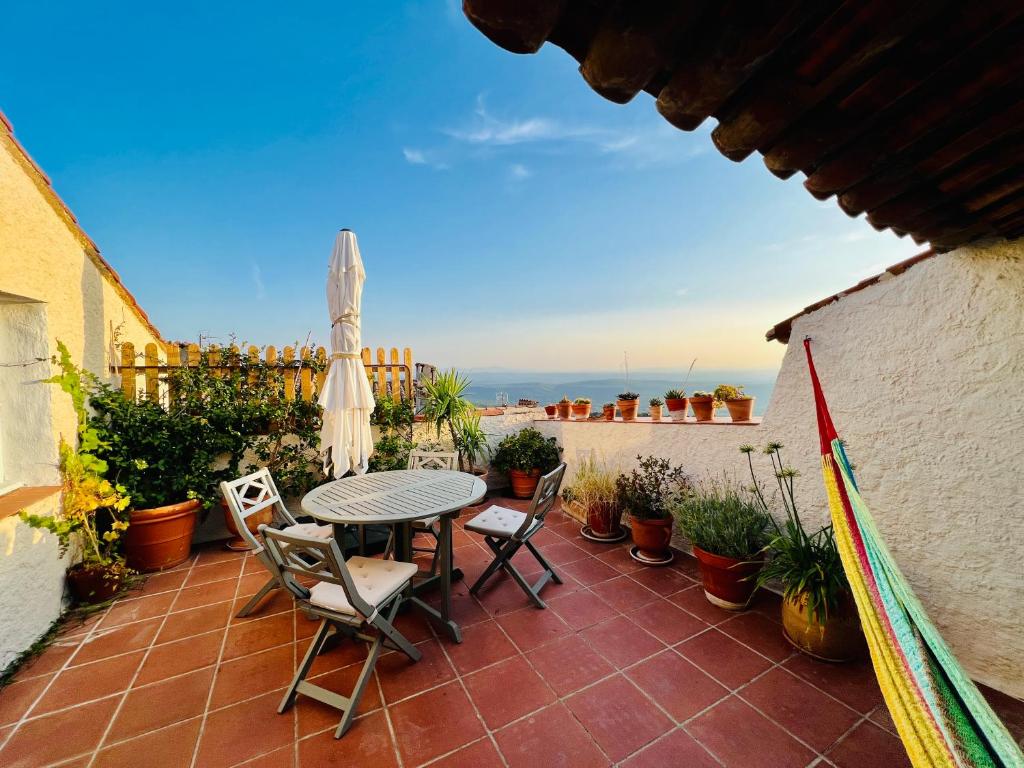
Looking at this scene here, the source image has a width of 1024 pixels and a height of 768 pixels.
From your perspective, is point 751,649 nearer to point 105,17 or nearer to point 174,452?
point 174,452

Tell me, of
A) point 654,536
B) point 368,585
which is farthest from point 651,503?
point 368,585

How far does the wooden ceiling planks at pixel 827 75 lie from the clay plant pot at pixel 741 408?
206cm

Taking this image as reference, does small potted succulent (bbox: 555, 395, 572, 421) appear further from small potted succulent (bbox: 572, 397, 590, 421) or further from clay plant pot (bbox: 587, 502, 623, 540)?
clay plant pot (bbox: 587, 502, 623, 540)

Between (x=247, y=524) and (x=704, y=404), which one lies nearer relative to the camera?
(x=704, y=404)

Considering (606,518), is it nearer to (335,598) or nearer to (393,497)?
(393,497)

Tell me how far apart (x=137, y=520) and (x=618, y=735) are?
410 cm

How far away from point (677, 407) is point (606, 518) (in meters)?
1.36

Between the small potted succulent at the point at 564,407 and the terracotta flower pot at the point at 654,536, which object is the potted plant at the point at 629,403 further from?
the terracotta flower pot at the point at 654,536

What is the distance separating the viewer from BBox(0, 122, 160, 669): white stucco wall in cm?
234

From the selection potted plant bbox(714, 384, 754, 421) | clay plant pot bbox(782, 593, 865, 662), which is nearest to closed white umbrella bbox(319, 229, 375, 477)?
potted plant bbox(714, 384, 754, 421)

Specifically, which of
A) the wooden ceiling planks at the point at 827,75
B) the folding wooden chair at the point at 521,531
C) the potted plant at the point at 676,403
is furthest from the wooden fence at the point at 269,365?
the wooden ceiling planks at the point at 827,75

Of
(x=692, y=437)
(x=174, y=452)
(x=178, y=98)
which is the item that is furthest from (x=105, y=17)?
(x=692, y=437)

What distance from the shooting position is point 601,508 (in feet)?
12.7

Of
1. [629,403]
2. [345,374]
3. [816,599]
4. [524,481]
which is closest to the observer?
[816,599]
